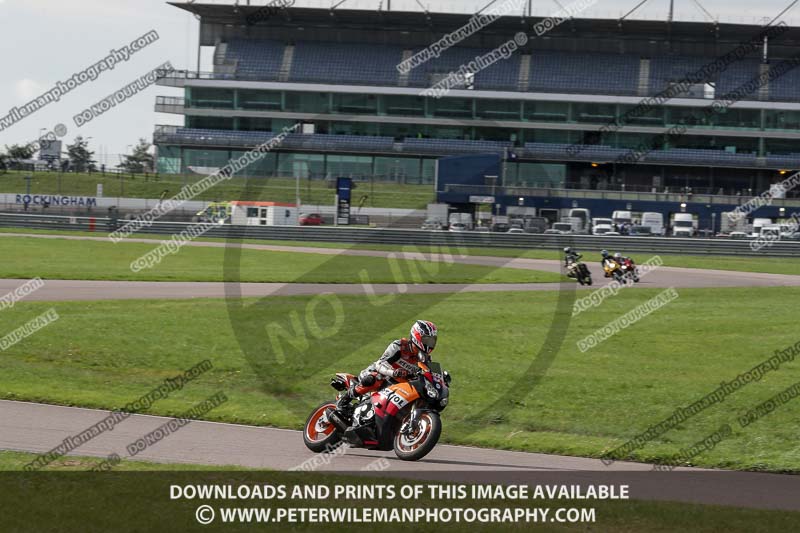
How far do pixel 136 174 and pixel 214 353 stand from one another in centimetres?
6680

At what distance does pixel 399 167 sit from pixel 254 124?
13.8m

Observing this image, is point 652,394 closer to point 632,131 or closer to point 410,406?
point 410,406

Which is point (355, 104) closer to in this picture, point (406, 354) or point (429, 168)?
point (429, 168)

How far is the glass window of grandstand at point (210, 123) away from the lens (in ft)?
298

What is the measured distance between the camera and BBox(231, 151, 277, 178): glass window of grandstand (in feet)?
281

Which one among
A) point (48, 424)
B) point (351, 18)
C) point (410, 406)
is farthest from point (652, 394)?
point (351, 18)

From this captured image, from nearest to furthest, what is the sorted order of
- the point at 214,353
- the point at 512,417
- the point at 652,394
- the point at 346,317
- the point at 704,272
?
the point at 512,417, the point at 652,394, the point at 214,353, the point at 346,317, the point at 704,272

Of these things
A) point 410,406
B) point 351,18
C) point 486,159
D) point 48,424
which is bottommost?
point 48,424

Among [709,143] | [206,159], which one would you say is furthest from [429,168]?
[709,143]

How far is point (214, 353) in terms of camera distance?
1836cm

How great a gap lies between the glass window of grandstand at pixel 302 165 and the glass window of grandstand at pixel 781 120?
1490 inches

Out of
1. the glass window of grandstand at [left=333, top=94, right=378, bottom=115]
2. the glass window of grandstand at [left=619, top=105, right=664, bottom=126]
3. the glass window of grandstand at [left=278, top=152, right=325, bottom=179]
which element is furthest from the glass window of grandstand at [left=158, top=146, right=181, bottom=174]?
the glass window of grandstand at [left=619, top=105, right=664, bottom=126]

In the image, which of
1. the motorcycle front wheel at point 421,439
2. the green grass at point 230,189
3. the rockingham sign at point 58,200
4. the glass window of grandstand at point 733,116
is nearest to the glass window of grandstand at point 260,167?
the green grass at point 230,189

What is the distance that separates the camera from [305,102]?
89750mm
